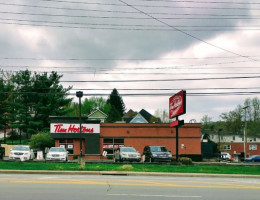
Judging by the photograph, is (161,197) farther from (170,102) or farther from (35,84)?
(35,84)

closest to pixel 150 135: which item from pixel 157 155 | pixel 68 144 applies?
pixel 68 144

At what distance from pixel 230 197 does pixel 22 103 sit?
5730cm

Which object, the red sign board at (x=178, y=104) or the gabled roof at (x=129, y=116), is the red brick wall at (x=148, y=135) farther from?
the gabled roof at (x=129, y=116)

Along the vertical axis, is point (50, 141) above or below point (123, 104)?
below

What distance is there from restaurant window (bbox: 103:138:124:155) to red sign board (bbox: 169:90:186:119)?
11.3m

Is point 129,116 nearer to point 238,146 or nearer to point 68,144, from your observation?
point 238,146

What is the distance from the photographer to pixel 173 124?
1556 inches

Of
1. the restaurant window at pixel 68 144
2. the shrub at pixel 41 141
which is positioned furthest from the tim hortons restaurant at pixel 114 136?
the shrub at pixel 41 141

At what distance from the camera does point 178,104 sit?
39.8 metres

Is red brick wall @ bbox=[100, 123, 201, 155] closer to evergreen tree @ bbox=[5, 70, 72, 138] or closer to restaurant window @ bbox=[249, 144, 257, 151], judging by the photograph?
evergreen tree @ bbox=[5, 70, 72, 138]

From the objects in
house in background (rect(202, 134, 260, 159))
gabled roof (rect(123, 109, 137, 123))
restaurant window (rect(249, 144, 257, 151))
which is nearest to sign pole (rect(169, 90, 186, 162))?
house in background (rect(202, 134, 260, 159))

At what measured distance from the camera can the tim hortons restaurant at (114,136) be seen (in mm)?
49625

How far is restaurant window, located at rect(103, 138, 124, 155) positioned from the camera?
51.1 metres

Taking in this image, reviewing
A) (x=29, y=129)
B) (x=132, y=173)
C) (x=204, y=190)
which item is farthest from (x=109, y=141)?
(x=204, y=190)
